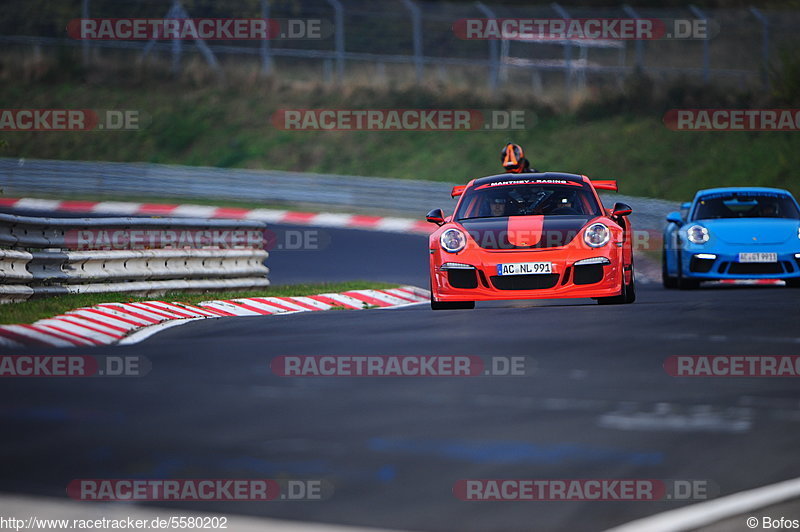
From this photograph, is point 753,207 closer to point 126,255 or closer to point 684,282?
point 684,282

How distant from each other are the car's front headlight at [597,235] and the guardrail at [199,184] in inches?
699

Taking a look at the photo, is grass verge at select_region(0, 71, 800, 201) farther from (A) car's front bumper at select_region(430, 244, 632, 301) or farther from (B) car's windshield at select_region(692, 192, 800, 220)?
(A) car's front bumper at select_region(430, 244, 632, 301)

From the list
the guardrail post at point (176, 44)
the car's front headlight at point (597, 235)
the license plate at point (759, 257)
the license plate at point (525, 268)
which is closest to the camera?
the license plate at point (525, 268)

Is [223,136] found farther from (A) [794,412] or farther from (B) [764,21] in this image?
(A) [794,412]

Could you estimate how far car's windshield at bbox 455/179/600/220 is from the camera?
44.6ft

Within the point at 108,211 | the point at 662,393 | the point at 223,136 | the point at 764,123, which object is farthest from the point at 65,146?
the point at 662,393

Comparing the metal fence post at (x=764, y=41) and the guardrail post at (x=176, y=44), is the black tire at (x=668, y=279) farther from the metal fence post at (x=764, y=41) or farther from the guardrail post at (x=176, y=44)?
the guardrail post at (x=176, y=44)

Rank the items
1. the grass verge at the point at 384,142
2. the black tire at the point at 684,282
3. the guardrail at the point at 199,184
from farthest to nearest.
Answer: the grass verge at the point at 384,142 → the guardrail at the point at 199,184 → the black tire at the point at 684,282

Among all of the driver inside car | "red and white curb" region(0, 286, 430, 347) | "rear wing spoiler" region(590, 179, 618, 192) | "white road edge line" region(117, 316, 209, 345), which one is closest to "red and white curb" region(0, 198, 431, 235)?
"red and white curb" region(0, 286, 430, 347)

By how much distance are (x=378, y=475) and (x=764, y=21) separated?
27363 mm

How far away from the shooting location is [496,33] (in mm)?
33438

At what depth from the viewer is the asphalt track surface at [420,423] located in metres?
5.05

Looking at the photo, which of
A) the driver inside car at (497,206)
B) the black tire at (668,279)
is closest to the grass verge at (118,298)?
the driver inside car at (497,206)

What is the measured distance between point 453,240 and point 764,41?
68.0 ft
